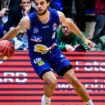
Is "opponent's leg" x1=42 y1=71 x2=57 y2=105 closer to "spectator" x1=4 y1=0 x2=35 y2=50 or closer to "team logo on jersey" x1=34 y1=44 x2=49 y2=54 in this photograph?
"team logo on jersey" x1=34 y1=44 x2=49 y2=54

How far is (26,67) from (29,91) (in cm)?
45

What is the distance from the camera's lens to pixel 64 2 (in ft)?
37.2

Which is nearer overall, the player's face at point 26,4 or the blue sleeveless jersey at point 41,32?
the blue sleeveless jersey at point 41,32

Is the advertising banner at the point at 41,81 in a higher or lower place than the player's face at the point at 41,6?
lower

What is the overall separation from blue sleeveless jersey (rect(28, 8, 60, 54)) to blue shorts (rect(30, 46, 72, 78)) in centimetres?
11

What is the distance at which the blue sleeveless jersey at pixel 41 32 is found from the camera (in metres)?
7.56

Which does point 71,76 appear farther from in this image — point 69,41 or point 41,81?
point 69,41

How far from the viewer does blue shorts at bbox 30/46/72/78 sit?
300 inches

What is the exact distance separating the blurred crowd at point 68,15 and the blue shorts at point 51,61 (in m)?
1.47

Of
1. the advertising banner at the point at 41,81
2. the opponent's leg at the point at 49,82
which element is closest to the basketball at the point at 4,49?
the opponent's leg at the point at 49,82

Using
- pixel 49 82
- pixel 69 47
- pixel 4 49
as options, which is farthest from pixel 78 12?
pixel 49 82

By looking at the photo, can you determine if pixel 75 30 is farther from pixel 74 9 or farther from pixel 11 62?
pixel 74 9

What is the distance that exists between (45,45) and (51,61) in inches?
10.2

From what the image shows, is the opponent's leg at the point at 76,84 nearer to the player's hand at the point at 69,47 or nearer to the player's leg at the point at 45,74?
the player's leg at the point at 45,74
